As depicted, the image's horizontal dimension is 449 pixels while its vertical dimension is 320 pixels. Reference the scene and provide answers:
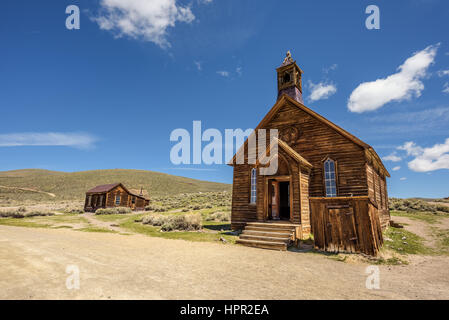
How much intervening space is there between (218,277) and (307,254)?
4.87 meters

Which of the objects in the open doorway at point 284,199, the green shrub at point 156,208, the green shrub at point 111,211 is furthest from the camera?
the green shrub at point 156,208

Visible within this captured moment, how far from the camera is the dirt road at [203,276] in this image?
430 cm

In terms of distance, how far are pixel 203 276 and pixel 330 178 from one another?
35.4ft

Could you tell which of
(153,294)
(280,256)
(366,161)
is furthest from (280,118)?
(153,294)

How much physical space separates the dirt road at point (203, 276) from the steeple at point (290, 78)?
13463 millimetres

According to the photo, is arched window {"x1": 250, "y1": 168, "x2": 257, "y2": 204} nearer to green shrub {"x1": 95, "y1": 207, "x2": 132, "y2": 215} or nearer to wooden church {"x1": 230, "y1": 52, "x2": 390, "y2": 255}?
wooden church {"x1": 230, "y1": 52, "x2": 390, "y2": 255}

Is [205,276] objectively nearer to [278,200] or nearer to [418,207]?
[278,200]

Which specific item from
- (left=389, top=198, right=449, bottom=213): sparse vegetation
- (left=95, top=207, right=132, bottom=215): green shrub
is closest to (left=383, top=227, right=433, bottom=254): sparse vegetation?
(left=389, top=198, right=449, bottom=213): sparse vegetation

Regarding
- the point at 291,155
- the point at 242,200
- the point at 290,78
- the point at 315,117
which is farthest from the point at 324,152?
the point at 290,78

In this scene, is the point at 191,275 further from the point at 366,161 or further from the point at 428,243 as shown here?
the point at 428,243

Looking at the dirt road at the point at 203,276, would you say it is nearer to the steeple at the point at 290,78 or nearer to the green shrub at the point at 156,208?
the steeple at the point at 290,78

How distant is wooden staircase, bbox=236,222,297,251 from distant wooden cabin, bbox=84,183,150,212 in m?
32.4

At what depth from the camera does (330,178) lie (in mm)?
13492

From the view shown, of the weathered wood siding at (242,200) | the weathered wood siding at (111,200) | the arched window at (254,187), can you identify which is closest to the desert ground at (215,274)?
the weathered wood siding at (242,200)
